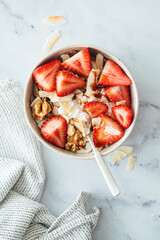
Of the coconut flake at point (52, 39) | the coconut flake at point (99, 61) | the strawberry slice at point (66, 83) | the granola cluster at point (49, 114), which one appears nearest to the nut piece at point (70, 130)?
the granola cluster at point (49, 114)

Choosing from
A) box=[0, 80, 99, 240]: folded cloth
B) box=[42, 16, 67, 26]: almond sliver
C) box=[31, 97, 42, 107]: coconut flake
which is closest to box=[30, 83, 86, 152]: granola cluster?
box=[31, 97, 42, 107]: coconut flake

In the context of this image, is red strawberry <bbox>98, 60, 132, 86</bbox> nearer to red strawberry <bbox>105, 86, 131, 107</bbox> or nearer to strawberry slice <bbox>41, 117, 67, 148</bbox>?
red strawberry <bbox>105, 86, 131, 107</bbox>

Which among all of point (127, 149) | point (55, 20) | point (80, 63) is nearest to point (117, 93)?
point (80, 63)

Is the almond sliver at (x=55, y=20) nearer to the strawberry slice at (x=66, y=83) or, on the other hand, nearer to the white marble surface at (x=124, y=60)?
the white marble surface at (x=124, y=60)

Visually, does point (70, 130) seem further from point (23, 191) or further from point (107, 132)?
point (23, 191)

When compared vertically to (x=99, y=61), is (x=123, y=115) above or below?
below

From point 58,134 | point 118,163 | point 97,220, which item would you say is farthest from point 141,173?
point 58,134
